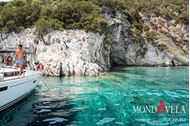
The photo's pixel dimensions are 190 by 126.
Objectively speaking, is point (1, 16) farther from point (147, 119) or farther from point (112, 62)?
point (147, 119)

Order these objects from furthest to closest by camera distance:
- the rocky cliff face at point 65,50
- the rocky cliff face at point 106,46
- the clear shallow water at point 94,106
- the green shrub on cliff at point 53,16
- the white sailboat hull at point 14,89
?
the green shrub on cliff at point 53,16 < the rocky cliff face at point 106,46 < the rocky cliff face at point 65,50 < the white sailboat hull at point 14,89 < the clear shallow water at point 94,106

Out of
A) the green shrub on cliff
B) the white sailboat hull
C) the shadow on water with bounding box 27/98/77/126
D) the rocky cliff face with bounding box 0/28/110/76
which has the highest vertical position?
the green shrub on cliff

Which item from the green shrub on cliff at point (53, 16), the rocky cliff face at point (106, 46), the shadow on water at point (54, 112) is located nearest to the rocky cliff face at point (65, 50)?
the rocky cliff face at point (106, 46)

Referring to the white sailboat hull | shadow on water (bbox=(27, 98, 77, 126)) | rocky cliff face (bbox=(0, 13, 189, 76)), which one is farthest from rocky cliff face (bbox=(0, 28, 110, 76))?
shadow on water (bbox=(27, 98, 77, 126))

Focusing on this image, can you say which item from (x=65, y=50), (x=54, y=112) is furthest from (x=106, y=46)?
(x=54, y=112)

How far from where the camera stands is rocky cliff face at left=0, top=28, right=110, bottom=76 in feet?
96.1

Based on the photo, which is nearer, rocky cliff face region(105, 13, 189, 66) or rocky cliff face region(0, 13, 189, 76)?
rocky cliff face region(0, 13, 189, 76)

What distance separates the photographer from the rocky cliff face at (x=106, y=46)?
29.8 metres

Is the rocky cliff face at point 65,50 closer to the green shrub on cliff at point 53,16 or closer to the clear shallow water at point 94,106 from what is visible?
the green shrub on cliff at point 53,16

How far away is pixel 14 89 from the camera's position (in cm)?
1446

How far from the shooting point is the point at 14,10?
36094 millimetres

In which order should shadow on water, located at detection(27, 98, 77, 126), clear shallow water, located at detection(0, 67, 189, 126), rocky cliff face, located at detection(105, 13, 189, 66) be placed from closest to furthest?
shadow on water, located at detection(27, 98, 77, 126) < clear shallow water, located at detection(0, 67, 189, 126) < rocky cliff face, located at detection(105, 13, 189, 66)

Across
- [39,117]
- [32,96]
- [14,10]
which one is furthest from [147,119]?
[14,10]

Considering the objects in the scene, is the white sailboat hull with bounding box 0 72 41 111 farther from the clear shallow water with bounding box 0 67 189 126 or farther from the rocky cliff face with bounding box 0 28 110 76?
the rocky cliff face with bounding box 0 28 110 76
